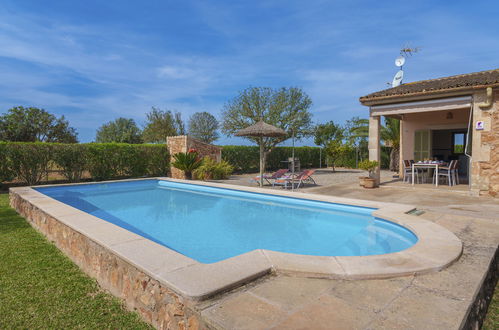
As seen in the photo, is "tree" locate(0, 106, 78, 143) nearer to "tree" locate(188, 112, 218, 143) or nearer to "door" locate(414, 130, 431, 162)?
"tree" locate(188, 112, 218, 143)

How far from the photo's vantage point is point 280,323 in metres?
2.13

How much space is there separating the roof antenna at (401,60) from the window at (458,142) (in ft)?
13.9

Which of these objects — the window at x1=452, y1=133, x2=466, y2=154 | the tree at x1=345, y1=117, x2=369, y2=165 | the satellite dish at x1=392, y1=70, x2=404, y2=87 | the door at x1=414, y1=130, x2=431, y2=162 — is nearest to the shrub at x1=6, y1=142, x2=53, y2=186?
→ the satellite dish at x1=392, y1=70, x2=404, y2=87

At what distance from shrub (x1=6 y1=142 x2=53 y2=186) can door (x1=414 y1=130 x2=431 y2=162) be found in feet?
60.0

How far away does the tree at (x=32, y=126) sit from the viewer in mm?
39656

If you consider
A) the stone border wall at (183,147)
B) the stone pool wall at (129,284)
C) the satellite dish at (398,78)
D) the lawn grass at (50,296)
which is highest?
the satellite dish at (398,78)

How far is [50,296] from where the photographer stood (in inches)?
131

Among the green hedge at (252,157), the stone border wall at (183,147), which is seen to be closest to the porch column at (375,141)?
the stone border wall at (183,147)

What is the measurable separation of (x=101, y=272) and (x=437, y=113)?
1553 centimetres

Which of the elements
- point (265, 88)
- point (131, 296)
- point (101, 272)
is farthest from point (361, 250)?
point (265, 88)

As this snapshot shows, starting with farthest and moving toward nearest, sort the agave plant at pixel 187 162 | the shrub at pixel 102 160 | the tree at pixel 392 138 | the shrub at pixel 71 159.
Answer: the tree at pixel 392 138 < the agave plant at pixel 187 162 < the shrub at pixel 102 160 < the shrub at pixel 71 159

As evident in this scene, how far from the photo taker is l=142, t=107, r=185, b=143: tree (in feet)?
143

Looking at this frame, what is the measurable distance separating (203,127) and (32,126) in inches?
1073

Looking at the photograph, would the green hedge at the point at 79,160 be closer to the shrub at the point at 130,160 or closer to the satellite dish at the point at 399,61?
the shrub at the point at 130,160
